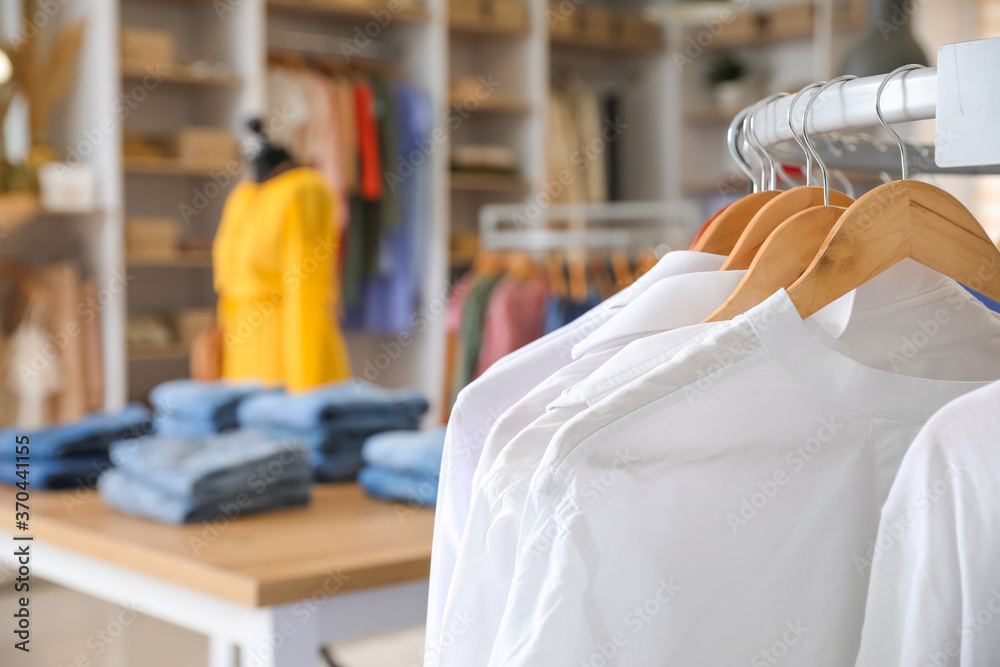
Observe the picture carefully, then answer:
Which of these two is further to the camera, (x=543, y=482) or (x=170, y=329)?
(x=170, y=329)

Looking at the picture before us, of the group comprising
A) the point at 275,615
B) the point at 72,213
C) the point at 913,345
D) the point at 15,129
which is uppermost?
the point at 15,129

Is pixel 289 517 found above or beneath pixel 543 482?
beneath

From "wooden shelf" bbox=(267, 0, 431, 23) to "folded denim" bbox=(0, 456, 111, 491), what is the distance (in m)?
2.83

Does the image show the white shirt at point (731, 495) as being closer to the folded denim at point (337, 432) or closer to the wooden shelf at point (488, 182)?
the folded denim at point (337, 432)

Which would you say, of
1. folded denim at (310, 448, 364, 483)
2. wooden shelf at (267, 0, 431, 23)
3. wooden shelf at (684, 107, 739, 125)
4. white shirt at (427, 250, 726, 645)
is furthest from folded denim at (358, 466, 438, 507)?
wooden shelf at (684, 107, 739, 125)

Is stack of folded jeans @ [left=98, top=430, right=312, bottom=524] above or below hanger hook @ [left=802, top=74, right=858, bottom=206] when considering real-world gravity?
below

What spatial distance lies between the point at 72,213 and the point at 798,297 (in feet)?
11.3

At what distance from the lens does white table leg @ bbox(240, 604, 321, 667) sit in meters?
1.09

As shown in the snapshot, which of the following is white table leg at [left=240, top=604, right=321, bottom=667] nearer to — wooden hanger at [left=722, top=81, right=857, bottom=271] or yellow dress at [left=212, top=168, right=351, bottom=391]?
wooden hanger at [left=722, top=81, right=857, bottom=271]

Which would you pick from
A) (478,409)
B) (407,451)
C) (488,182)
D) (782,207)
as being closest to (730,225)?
(782,207)

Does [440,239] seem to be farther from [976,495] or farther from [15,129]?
[976,495]

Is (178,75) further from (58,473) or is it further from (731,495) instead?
(731,495)

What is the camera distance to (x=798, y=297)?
656 millimetres

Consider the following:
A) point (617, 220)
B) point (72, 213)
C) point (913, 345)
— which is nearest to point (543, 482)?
point (913, 345)
